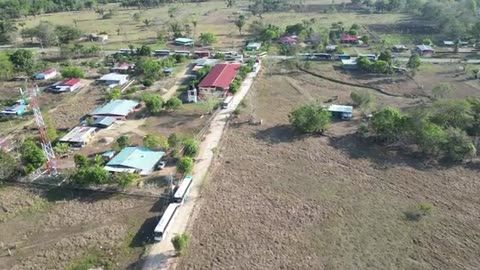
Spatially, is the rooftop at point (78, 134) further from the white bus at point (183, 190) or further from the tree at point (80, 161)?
the white bus at point (183, 190)

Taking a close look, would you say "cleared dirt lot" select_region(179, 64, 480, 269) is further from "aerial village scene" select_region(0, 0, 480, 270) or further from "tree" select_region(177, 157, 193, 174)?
"tree" select_region(177, 157, 193, 174)

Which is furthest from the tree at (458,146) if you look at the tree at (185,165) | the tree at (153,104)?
the tree at (153,104)

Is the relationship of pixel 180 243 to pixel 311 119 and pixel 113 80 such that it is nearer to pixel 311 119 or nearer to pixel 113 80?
pixel 311 119

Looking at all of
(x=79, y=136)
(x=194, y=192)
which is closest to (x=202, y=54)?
(x=79, y=136)

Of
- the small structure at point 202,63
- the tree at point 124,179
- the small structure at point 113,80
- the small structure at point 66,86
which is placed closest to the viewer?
the tree at point 124,179

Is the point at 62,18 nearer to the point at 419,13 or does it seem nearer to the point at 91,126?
the point at 91,126
